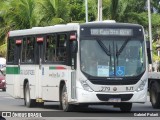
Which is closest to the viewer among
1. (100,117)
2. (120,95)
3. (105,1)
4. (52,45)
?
(100,117)

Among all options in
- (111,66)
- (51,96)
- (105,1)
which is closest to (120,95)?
(111,66)

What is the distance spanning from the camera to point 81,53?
23188mm

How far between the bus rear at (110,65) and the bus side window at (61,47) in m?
1.01

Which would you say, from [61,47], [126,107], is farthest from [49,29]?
[126,107]

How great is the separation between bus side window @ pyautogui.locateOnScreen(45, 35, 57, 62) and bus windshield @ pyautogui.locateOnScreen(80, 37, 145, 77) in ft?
6.67

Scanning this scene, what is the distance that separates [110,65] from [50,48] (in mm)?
3047

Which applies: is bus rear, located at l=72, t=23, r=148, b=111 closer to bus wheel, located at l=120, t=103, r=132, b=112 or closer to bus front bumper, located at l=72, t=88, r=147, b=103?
bus front bumper, located at l=72, t=88, r=147, b=103

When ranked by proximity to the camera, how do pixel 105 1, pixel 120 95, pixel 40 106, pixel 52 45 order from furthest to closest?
1. pixel 105 1
2. pixel 40 106
3. pixel 52 45
4. pixel 120 95

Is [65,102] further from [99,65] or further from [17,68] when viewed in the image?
[17,68]

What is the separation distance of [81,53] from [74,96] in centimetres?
134

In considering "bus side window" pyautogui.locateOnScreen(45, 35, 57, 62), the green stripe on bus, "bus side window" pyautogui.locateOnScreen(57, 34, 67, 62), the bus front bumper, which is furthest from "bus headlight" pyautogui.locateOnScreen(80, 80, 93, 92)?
the green stripe on bus

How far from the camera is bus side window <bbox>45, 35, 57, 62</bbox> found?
82.2 feet

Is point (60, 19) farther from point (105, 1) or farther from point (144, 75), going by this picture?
point (144, 75)

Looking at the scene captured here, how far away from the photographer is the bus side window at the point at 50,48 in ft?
82.2
